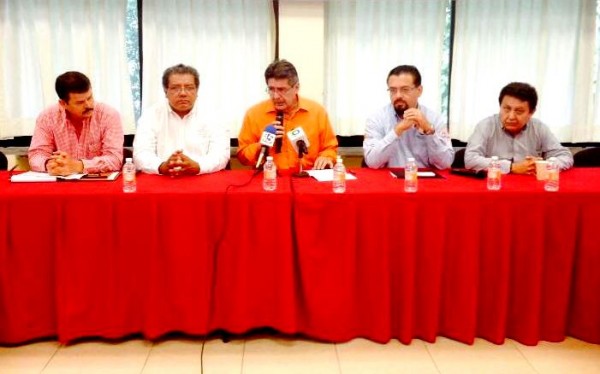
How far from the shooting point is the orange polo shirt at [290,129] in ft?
10.1

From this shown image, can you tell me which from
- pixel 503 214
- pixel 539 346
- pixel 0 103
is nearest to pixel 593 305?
pixel 539 346

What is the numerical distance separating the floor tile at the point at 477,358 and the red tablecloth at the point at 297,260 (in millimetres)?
51

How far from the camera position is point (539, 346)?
239 centimetres

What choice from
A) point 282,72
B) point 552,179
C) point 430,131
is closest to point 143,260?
point 282,72

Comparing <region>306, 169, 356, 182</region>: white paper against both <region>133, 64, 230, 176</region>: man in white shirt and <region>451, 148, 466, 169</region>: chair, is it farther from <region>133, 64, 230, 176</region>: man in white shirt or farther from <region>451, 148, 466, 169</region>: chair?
<region>451, 148, 466, 169</region>: chair

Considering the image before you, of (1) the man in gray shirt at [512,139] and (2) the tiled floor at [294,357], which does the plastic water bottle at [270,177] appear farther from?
(1) the man in gray shirt at [512,139]

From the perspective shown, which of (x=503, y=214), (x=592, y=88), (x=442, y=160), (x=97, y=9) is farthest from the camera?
(x=592, y=88)

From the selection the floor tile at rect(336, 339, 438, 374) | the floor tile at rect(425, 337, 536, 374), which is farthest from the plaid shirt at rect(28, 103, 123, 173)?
the floor tile at rect(425, 337, 536, 374)

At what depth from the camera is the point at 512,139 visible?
3006 millimetres

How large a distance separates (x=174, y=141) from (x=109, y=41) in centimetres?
160

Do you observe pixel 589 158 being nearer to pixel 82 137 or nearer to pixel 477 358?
pixel 477 358

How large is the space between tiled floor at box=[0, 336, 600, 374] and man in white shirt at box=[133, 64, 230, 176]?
0.92 metres

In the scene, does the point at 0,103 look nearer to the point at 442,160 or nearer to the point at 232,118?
the point at 232,118

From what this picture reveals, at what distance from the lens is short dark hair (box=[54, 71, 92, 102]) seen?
2.68 m
